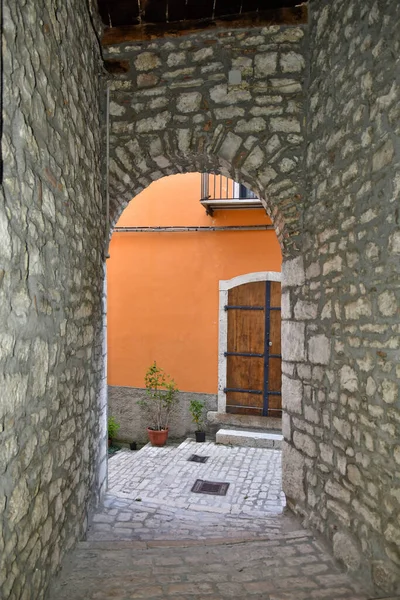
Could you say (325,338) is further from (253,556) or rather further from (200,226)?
(200,226)

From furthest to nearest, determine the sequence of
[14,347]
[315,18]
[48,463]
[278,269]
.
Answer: [278,269]
[315,18]
[48,463]
[14,347]

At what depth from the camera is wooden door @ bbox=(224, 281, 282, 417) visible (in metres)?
6.23

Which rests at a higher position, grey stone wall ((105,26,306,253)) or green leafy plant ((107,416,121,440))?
grey stone wall ((105,26,306,253))

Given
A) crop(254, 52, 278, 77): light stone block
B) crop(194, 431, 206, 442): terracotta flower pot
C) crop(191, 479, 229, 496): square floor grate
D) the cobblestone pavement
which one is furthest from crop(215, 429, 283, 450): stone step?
crop(254, 52, 278, 77): light stone block

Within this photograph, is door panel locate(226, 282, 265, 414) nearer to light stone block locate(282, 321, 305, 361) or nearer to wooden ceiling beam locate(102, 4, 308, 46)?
light stone block locate(282, 321, 305, 361)

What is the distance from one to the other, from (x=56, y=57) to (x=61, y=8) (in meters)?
0.33

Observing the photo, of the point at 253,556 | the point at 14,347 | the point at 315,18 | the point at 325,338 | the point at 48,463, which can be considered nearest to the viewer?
the point at 14,347

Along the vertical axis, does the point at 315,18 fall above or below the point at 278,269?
above

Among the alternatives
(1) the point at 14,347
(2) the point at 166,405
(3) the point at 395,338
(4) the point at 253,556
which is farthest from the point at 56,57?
(2) the point at 166,405

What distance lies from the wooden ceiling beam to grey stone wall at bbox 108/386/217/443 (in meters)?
4.86

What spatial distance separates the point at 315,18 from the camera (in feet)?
9.44

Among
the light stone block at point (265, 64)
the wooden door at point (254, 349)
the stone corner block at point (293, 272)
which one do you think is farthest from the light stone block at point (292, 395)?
the wooden door at point (254, 349)

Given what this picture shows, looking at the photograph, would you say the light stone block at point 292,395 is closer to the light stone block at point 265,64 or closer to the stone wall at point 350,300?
the stone wall at point 350,300

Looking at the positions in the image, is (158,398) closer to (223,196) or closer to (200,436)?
(200,436)
